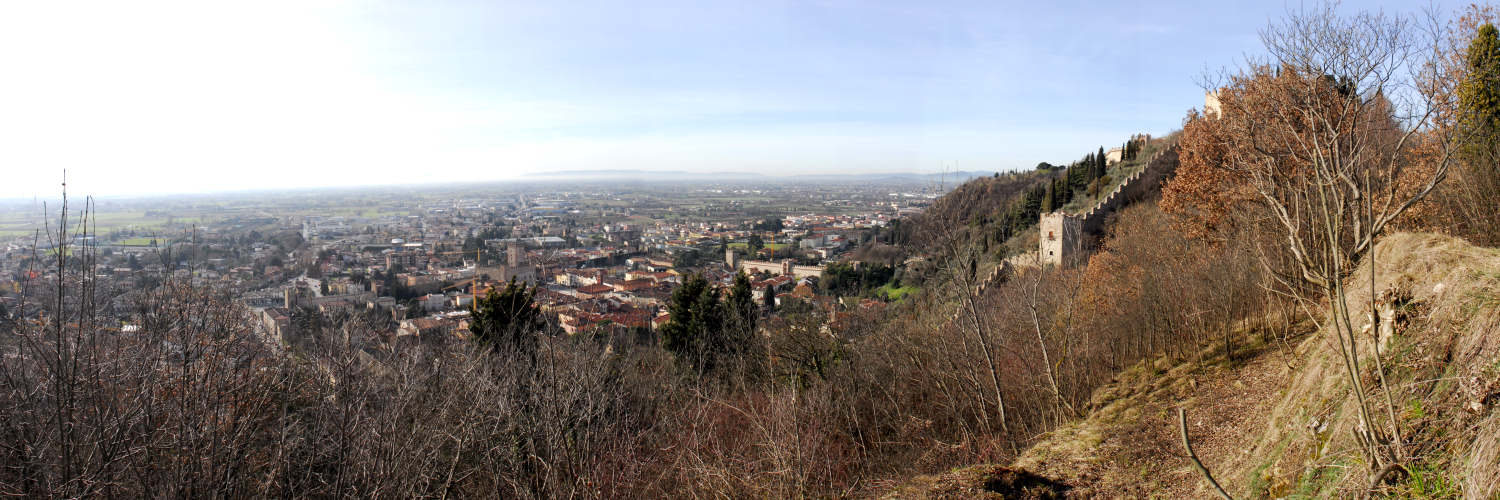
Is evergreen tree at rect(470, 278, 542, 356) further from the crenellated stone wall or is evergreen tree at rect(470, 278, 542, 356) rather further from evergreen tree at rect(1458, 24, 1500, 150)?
the crenellated stone wall

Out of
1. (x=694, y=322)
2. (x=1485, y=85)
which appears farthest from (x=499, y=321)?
(x=1485, y=85)

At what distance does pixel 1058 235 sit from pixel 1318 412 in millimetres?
18341

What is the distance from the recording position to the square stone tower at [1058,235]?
827 inches

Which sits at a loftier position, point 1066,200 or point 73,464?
point 1066,200

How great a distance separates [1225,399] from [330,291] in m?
21.2

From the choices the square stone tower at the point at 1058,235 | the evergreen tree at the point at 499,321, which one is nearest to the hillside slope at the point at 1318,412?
the evergreen tree at the point at 499,321

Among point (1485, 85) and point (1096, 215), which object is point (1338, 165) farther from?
point (1096, 215)

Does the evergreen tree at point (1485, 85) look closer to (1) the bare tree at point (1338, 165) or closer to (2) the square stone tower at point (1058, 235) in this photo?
(1) the bare tree at point (1338, 165)

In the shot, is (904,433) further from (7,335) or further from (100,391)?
(7,335)

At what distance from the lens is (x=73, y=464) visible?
4.08m

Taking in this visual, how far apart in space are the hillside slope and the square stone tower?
12.5 m

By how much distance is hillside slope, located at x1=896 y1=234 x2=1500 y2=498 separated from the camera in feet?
9.98

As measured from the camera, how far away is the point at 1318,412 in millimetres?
4422

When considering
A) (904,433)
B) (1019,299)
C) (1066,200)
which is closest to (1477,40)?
(1019,299)
